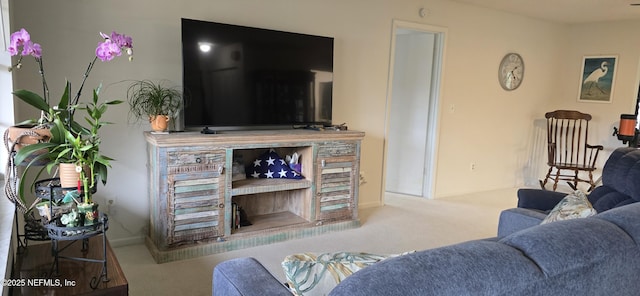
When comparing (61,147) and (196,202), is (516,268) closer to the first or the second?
(61,147)

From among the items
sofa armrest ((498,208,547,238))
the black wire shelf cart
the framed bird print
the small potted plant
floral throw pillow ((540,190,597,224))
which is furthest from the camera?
the framed bird print

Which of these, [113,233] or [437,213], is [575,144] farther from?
[113,233]

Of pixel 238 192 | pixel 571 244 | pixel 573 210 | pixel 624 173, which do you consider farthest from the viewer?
pixel 238 192

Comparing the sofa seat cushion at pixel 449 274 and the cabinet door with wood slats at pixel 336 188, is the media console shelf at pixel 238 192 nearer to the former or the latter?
the cabinet door with wood slats at pixel 336 188

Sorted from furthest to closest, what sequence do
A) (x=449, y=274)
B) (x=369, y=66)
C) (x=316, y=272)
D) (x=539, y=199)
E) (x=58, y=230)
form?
(x=369, y=66), (x=539, y=199), (x=58, y=230), (x=316, y=272), (x=449, y=274)

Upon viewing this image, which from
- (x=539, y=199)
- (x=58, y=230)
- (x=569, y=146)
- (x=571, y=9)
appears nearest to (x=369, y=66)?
(x=539, y=199)

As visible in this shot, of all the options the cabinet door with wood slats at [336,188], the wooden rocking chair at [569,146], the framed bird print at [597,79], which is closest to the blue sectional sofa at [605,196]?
the cabinet door with wood slats at [336,188]

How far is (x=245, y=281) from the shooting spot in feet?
3.81

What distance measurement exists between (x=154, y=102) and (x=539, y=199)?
2.61 meters

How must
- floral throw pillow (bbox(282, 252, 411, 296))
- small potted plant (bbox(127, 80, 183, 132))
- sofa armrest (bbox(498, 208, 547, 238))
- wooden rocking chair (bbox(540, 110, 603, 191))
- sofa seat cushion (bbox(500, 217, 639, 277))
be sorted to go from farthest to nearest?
wooden rocking chair (bbox(540, 110, 603, 191)) < small potted plant (bbox(127, 80, 183, 132)) < sofa armrest (bbox(498, 208, 547, 238)) < floral throw pillow (bbox(282, 252, 411, 296)) < sofa seat cushion (bbox(500, 217, 639, 277))

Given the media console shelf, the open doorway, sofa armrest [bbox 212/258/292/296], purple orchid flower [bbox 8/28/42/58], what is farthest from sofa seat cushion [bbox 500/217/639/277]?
the open doorway

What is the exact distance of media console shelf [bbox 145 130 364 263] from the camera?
2762mm

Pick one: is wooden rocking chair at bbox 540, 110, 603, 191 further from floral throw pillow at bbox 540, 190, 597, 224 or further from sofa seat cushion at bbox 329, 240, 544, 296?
sofa seat cushion at bbox 329, 240, 544, 296

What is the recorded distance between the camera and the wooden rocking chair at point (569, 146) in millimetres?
5121
